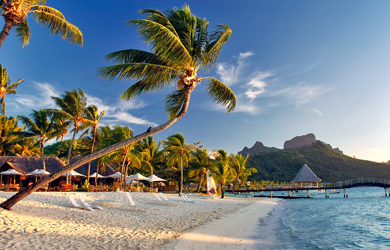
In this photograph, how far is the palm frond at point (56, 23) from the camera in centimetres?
756

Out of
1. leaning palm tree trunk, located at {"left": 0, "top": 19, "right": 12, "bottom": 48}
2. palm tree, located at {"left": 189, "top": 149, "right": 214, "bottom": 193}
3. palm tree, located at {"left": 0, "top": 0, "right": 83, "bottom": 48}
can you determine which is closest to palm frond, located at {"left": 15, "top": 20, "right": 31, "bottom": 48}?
Result: palm tree, located at {"left": 0, "top": 0, "right": 83, "bottom": 48}

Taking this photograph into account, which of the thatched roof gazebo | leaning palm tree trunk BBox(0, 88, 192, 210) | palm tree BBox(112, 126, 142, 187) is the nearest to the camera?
leaning palm tree trunk BBox(0, 88, 192, 210)

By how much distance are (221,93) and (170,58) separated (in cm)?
298

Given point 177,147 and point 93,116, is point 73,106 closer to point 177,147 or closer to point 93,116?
point 93,116

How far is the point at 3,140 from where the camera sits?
27.2 m

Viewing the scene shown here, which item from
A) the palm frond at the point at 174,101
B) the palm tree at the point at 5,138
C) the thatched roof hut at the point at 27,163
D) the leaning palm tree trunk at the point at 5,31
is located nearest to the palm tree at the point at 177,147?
the thatched roof hut at the point at 27,163

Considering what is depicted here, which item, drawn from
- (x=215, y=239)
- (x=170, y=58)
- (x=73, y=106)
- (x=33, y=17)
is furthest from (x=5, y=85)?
(x=215, y=239)

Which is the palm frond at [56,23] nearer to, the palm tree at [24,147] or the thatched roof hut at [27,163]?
the thatched roof hut at [27,163]

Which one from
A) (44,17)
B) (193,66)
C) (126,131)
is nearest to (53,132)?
(126,131)

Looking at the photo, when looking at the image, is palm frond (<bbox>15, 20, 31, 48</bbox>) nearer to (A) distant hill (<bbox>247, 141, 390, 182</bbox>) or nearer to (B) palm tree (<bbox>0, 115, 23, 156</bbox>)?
(B) palm tree (<bbox>0, 115, 23, 156</bbox>)

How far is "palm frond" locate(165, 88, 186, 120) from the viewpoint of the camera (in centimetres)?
934

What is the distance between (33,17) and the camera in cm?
761

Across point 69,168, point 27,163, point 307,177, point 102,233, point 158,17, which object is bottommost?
point 307,177

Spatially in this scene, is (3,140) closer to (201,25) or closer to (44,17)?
(44,17)
